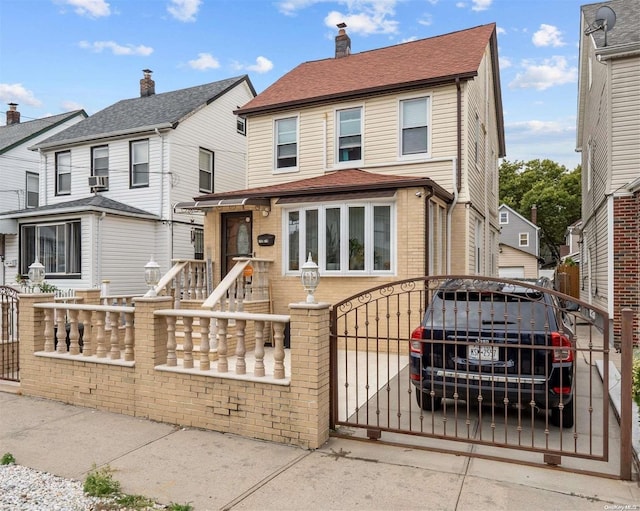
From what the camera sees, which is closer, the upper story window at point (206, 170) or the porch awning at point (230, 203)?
the porch awning at point (230, 203)

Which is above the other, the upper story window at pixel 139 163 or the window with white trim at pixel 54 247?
the upper story window at pixel 139 163

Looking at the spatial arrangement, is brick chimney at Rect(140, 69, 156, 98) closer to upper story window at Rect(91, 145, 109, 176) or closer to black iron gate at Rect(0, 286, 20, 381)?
A: upper story window at Rect(91, 145, 109, 176)

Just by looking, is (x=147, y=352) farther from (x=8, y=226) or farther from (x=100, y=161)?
(x=100, y=161)

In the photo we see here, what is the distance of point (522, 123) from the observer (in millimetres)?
54062

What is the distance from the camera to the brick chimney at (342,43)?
1527cm


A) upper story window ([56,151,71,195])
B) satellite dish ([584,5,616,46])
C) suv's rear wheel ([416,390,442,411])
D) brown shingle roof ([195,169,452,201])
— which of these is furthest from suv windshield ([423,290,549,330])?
upper story window ([56,151,71,195])

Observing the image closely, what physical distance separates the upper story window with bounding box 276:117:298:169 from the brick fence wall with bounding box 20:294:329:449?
7967 mm

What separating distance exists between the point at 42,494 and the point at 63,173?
16946 mm

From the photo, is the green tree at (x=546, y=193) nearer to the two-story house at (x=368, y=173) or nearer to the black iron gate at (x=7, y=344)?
the two-story house at (x=368, y=173)

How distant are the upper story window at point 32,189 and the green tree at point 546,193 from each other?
44.4 meters

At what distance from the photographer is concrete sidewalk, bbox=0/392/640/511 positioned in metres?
3.52

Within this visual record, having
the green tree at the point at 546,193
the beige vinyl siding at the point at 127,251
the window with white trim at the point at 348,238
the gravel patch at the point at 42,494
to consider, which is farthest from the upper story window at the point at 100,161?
the green tree at the point at 546,193

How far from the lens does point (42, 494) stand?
144 inches

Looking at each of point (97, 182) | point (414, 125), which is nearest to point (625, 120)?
point (414, 125)
